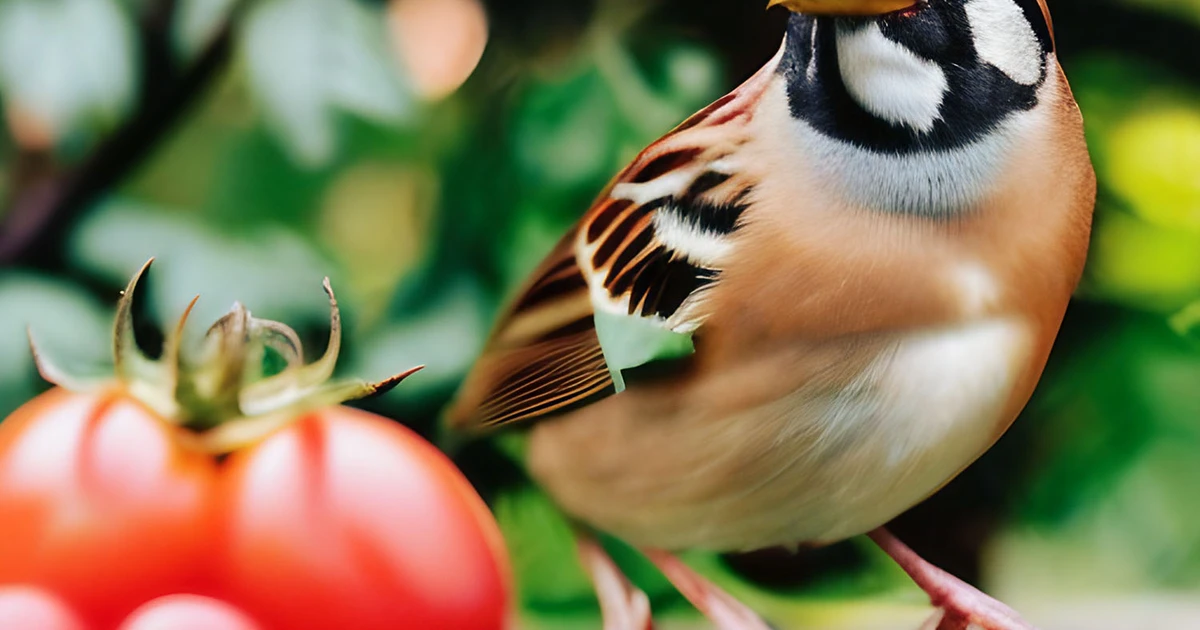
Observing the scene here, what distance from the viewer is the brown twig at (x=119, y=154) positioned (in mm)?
607

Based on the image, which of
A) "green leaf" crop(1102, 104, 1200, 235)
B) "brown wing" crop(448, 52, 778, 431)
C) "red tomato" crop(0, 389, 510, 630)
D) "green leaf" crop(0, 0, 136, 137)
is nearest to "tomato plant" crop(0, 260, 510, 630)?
"red tomato" crop(0, 389, 510, 630)

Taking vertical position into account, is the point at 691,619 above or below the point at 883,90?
below

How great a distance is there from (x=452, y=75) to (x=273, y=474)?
0.26m

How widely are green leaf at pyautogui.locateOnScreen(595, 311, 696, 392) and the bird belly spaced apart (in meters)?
0.02

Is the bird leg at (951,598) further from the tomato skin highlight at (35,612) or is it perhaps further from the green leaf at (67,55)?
the green leaf at (67,55)

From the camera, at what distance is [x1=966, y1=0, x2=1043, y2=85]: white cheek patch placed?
0.45 m

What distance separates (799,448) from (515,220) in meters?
0.21

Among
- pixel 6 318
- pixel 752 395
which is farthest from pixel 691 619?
pixel 6 318

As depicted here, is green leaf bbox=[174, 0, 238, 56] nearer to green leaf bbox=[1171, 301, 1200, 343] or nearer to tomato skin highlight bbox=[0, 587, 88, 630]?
tomato skin highlight bbox=[0, 587, 88, 630]

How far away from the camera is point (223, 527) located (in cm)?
44

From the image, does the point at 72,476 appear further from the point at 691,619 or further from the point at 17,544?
the point at 691,619

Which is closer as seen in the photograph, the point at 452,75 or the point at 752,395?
the point at 752,395

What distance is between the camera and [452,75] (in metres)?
0.59

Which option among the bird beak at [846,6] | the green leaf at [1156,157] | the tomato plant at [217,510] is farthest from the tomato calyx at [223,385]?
the green leaf at [1156,157]
